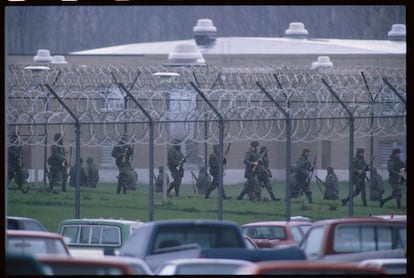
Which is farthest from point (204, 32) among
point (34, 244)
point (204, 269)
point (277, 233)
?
point (204, 269)

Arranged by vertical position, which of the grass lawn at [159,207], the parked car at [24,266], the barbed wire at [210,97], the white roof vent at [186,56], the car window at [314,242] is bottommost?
the grass lawn at [159,207]

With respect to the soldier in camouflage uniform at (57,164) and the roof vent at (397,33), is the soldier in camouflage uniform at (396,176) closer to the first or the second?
the soldier in camouflage uniform at (57,164)

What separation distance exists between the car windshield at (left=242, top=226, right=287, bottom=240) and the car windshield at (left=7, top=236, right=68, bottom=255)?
4.61m

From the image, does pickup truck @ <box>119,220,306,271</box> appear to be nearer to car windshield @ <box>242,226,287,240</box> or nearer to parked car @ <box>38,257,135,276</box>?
parked car @ <box>38,257,135,276</box>

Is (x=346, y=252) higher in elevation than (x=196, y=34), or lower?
lower

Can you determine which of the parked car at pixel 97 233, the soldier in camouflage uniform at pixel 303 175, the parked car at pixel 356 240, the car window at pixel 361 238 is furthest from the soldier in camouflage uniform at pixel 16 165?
the car window at pixel 361 238

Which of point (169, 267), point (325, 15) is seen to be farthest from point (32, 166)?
point (169, 267)

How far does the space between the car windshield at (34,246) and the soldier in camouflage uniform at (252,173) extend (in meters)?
11.0

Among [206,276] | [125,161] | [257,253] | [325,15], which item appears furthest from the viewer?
[325,15]

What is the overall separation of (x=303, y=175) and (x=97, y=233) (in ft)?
27.1

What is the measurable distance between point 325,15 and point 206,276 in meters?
26.4

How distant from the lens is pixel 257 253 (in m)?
9.80

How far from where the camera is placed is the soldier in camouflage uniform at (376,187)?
21.0m

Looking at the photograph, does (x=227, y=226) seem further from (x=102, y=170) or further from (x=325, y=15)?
(x=325, y=15)
